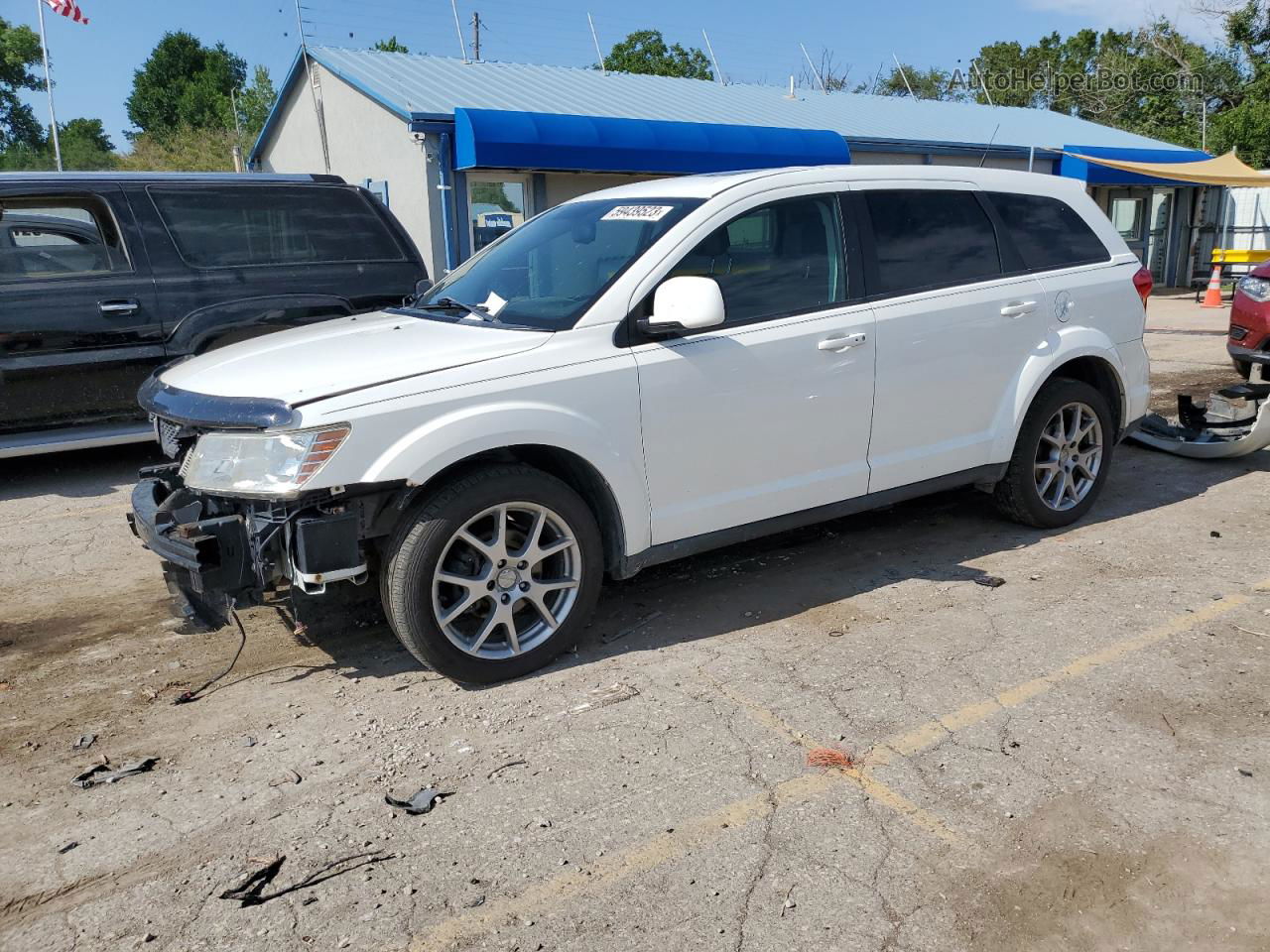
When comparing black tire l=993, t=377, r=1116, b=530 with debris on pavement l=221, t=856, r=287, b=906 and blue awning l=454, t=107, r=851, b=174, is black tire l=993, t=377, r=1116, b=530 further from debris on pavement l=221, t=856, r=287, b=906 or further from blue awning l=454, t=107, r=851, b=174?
blue awning l=454, t=107, r=851, b=174

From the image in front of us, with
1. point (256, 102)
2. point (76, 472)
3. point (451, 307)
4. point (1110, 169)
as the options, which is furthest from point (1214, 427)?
point (256, 102)

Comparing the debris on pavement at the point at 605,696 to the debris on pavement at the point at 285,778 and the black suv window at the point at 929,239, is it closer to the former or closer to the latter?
the debris on pavement at the point at 285,778

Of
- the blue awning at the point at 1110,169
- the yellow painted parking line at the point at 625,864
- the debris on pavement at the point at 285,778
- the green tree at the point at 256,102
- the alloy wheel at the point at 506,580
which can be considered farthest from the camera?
the green tree at the point at 256,102

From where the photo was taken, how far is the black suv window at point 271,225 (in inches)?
290

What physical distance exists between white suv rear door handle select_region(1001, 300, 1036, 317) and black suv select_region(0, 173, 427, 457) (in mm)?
4626

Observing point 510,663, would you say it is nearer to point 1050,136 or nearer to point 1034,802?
point 1034,802

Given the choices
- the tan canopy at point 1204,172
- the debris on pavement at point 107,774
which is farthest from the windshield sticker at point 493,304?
the tan canopy at point 1204,172

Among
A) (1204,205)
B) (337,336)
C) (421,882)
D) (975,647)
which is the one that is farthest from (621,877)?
(1204,205)

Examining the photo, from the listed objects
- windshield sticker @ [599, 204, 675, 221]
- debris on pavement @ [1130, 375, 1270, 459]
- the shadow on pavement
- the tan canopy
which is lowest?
the shadow on pavement

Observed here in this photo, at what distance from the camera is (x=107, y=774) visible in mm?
3525

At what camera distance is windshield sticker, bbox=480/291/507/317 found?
4562mm

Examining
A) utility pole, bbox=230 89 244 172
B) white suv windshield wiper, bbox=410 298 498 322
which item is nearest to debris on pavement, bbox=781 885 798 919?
white suv windshield wiper, bbox=410 298 498 322

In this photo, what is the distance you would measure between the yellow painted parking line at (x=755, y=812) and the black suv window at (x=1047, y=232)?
2.35m

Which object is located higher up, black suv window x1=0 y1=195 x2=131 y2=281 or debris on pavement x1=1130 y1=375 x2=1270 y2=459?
black suv window x1=0 y1=195 x2=131 y2=281
